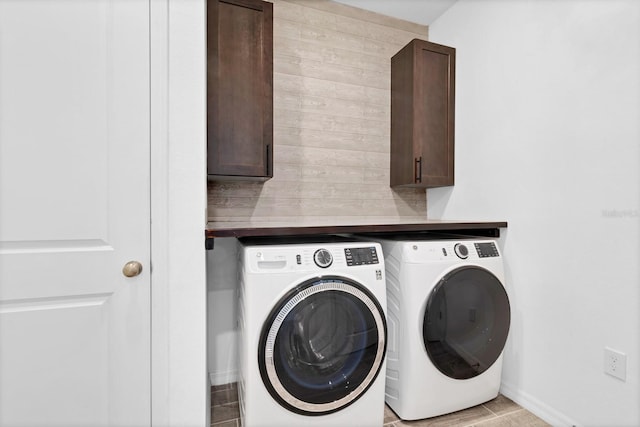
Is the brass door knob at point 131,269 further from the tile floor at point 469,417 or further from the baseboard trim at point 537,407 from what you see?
the baseboard trim at point 537,407

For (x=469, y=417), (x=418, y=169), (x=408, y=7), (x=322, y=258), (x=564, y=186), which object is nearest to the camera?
(x=322, y=258)

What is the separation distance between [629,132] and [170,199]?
1931 mm

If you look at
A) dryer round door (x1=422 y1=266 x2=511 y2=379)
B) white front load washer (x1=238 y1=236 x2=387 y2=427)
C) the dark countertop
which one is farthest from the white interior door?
dryer round door (x1=422 y1=266 x2=511 y2=379)

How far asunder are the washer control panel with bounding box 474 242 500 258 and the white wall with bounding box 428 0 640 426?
0.18 m

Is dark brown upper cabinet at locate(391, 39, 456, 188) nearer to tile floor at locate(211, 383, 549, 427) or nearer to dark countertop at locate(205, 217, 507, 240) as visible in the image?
dark countertop at locate(205, 217, 507, 240)

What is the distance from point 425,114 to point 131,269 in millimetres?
2045

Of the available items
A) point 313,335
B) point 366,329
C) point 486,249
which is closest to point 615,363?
point 486,249

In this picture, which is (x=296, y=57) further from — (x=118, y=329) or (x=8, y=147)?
(x=118, y=329)

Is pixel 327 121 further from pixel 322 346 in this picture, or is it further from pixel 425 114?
pixel 322 346

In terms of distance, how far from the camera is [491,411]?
177 cm

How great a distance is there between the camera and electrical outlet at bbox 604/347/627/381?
137cm

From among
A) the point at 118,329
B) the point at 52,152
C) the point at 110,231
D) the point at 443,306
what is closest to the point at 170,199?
the point at 110,231

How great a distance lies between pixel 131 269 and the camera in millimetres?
1262

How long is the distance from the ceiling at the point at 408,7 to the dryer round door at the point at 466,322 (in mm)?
1973
